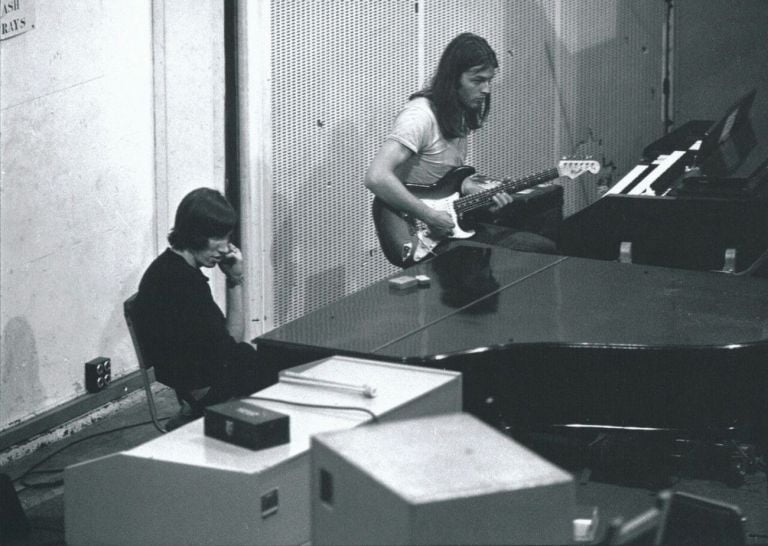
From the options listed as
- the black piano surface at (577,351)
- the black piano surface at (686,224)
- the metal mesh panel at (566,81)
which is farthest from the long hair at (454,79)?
the metal mesh panel at (566,81)

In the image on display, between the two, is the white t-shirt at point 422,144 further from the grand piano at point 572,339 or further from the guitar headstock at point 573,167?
the guitar headstock at point 573,167

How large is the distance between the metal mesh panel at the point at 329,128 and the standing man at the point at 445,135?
879 mm

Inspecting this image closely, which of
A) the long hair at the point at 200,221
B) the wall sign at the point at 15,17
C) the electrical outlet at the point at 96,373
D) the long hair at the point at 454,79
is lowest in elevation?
the electrical outlet at the point at 96,373

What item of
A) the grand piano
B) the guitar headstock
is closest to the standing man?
the grand piano

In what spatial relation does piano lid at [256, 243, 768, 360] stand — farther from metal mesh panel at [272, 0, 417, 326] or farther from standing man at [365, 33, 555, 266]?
metal mesh panel at [272, 0, 417, 326]

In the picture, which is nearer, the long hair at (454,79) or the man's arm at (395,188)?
the man's arm at (395,188)

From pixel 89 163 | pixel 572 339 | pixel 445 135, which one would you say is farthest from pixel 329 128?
pixel 572 339

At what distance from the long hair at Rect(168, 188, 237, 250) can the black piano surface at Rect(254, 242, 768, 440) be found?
46 cm

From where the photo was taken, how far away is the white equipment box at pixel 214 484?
2.36m

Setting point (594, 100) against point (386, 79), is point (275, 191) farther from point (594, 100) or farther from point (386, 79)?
point (594, 100)

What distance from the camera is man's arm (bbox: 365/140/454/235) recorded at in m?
4.87

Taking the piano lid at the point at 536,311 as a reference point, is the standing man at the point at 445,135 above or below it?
above

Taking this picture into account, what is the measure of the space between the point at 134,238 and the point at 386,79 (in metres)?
1.60

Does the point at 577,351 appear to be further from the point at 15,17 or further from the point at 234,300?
the point at 15,17
